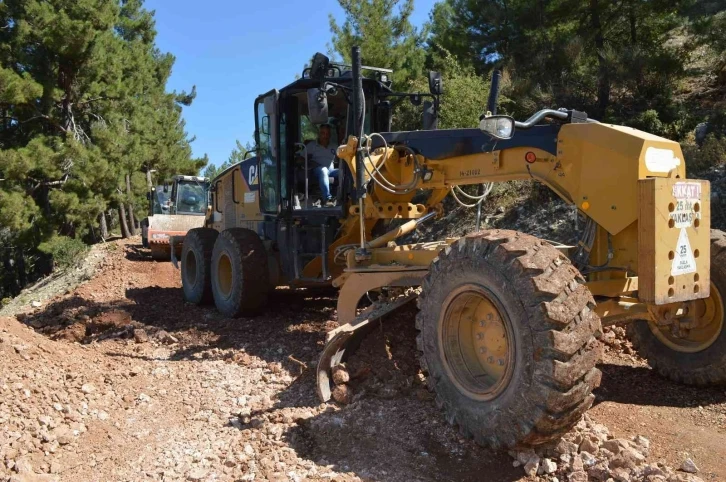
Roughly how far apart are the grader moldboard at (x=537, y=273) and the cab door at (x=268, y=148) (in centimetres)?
144

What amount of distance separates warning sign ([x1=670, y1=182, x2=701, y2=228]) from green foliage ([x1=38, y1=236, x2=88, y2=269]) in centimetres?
1992

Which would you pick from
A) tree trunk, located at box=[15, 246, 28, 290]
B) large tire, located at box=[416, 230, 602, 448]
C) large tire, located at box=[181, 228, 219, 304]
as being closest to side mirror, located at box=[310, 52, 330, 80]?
large tire, located at box=[181, 228, 219, 304]

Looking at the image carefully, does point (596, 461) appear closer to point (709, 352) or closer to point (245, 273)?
point (709, 352)

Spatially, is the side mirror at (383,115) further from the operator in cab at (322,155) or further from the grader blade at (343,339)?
the grader blade at (343,339)

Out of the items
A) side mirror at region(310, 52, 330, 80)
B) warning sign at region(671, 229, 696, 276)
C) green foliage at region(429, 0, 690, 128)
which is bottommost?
warning sign at region(671, 229, 696, 276)

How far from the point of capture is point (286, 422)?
4238 millimetres

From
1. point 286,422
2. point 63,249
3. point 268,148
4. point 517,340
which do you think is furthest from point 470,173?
point 63,249

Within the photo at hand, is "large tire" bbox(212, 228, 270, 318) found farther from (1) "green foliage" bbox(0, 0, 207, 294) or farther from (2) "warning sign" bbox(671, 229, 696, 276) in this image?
(1) "green foliage" bbox(0, 0, 207, 294)

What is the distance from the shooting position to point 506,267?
3578mm

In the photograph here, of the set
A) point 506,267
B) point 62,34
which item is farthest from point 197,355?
point 62,34

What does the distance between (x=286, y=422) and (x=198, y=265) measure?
560cm

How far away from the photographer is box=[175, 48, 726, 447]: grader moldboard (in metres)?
3.38

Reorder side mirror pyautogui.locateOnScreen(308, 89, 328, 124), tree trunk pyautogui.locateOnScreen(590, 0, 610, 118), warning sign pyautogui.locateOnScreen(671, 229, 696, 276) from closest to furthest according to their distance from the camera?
warning sign pyautogui.locateOnScreen(671, 229, 696, 276)
side mirror pyautogui.locateOnScreen(308, 89, 328, 124)
tree trunk pyautogui.locateOnScreen(590, 0, 610, 118)

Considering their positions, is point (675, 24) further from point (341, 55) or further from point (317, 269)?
point (317, 269)
